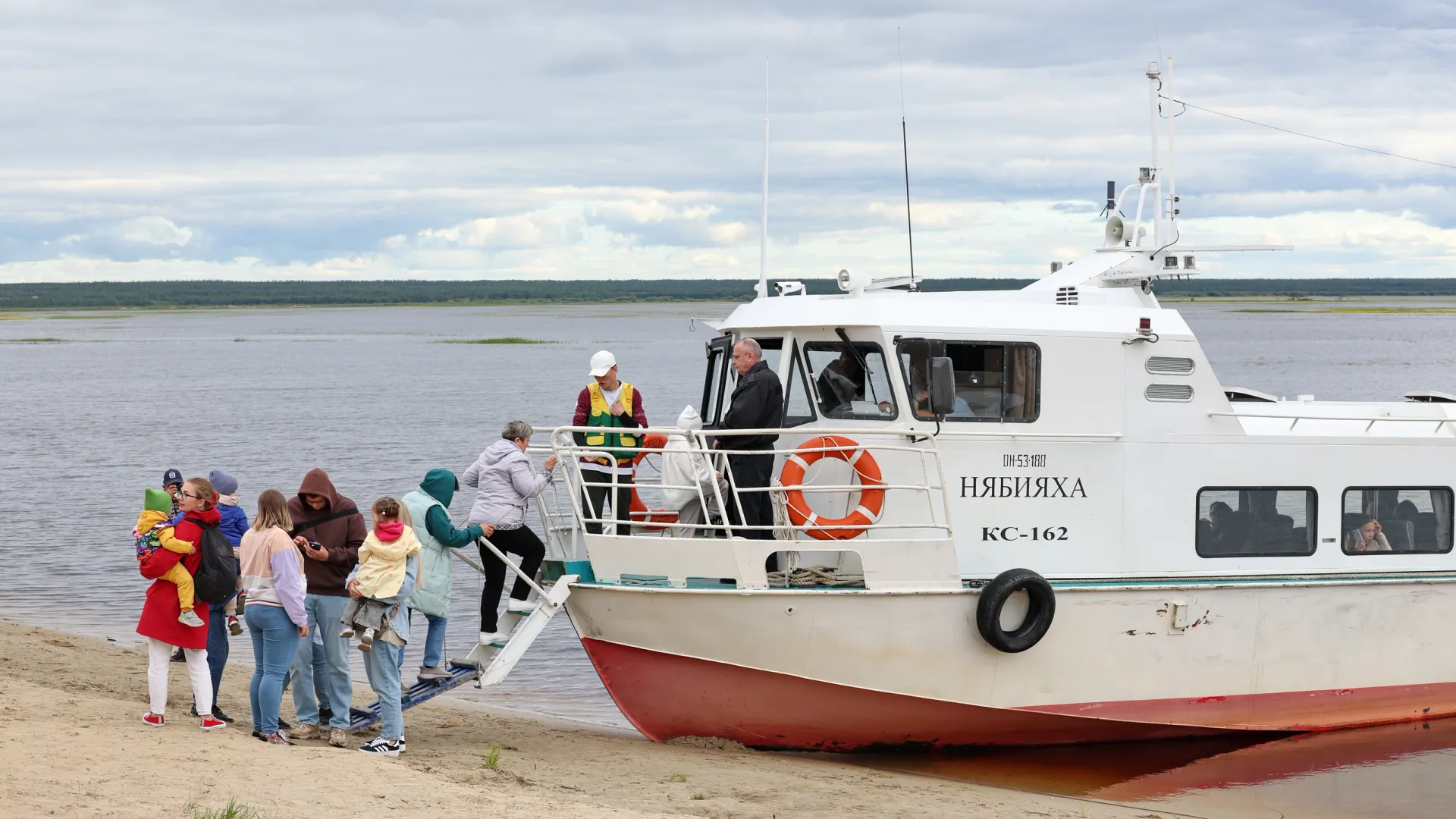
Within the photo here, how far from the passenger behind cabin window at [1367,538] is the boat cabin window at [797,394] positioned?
4.58 m

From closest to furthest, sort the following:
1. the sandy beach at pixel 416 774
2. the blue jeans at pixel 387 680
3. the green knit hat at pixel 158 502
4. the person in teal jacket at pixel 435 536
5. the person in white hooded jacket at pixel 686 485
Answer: the sandy beach at pixel 416 774, the green knit hat at pixel 158 502, the blue jeans at pixel 387 680, the person in teal jacket at pixel 435 536, the person in white hooded jacket at pixel 686 485

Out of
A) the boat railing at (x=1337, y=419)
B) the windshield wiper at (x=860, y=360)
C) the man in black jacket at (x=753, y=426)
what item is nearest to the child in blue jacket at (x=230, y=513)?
the man in black jacket at (x=753, y=426)

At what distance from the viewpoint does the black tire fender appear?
9805 mm

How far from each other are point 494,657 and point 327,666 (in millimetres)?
1146

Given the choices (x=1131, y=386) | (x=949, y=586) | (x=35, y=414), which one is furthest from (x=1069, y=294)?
(x=35, y=414)

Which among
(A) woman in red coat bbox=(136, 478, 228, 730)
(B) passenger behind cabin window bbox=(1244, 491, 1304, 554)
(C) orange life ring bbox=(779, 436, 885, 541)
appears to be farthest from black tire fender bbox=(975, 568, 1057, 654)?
(A) woman in red coat bbox=(136, 478, 228, 730)

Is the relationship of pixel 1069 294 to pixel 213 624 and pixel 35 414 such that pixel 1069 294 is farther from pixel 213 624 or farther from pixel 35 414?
pixel 35 414

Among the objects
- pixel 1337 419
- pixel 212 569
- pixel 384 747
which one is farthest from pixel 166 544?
pixel 1337 419

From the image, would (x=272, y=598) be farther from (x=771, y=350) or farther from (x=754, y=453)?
Result: (x=771, y=350)

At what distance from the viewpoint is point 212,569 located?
28.3 feet

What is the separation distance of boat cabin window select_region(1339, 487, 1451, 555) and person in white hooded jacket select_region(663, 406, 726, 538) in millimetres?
5155

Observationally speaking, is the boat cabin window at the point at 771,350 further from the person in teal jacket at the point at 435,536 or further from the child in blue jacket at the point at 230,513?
the child in blue jacket at the point at 230,513

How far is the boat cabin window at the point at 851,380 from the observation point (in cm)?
1009

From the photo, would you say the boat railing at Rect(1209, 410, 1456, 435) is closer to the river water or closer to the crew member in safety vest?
the river water
